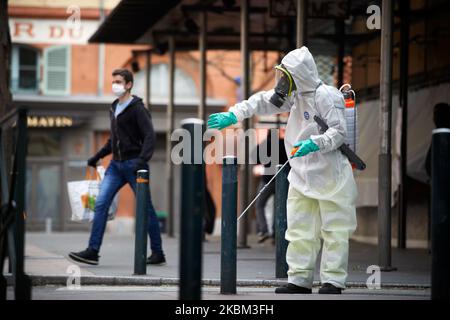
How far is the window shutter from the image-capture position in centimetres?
3553

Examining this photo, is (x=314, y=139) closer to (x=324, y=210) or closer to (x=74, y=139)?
(x=324, y=210)

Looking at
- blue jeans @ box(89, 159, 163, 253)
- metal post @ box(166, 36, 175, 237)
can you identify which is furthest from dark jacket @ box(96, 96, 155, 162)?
metal post @ box(166, 36, 175, 237)

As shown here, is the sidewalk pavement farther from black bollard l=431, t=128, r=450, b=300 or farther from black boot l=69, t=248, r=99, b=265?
black bollard l=431, t=128, r=450, b=300

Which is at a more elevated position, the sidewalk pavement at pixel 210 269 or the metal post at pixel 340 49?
the metal post at pixel 340 49

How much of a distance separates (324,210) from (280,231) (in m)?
1.43

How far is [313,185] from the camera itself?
8445mm

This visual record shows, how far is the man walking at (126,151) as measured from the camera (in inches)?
461

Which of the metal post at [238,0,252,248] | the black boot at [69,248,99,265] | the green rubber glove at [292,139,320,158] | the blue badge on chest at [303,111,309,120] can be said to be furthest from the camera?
the metal post at [238,0,252,248]

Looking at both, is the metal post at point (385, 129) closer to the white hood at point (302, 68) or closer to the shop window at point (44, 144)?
the white hood at point (302, 68)

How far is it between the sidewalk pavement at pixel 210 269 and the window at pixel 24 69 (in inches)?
765

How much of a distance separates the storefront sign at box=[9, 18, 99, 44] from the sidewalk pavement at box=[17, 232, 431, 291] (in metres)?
19.4

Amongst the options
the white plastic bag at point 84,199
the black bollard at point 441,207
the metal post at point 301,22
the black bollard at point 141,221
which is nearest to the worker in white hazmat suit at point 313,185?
the black bollard at point 141,221

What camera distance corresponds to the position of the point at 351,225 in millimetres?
8469

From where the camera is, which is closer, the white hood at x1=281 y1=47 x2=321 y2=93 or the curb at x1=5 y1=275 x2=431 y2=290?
the white hood at x1=281 y1=47 x2=321 y2=93
